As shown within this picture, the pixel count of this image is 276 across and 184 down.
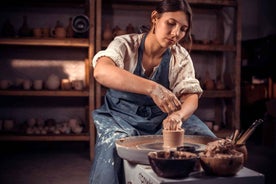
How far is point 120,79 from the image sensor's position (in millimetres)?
1856

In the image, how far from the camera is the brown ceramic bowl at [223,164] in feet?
4.51

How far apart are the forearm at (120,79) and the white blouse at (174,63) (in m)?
0.22

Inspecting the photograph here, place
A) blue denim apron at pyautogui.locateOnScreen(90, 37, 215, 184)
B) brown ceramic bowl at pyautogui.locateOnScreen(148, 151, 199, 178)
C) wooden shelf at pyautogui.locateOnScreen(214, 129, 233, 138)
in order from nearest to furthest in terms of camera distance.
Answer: brown ceramic bowl at pyautogui.locateOnScreen(148, 151, 199, 178)
blue denim apron at pyautogui.locateOnScreen(90, 37, 215, 184)
wooden shelf at pyautogui.locateOnScreen(214, 129, 233, 138)

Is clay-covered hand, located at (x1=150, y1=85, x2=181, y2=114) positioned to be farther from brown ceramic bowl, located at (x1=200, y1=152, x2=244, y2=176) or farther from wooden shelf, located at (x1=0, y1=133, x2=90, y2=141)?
wooden shelf, located at (x1=0, y1=133, x2=90, y2=141)

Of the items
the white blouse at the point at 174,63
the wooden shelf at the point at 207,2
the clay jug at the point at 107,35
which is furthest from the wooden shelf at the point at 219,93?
the white blouse at the point at 174,63

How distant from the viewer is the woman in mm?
1850

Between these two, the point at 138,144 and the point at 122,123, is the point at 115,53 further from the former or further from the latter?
the point at 138,144

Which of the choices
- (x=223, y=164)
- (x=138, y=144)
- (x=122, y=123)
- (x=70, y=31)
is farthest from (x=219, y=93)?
(x=223, y=164)

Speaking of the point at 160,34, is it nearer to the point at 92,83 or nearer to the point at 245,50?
the point at 92,83

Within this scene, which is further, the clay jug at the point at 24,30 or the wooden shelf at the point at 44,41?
the clay jug at the point at 24,30

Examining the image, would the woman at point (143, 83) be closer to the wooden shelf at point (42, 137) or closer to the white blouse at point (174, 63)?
the white blouse at point (174, 63)

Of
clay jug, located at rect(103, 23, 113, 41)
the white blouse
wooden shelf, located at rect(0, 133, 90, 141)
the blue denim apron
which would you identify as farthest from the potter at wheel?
clay jug, located at rect(103, 23, 113, 41)

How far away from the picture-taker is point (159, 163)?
1364 mm

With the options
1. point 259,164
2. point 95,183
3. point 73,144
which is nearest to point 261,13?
point 259,164
